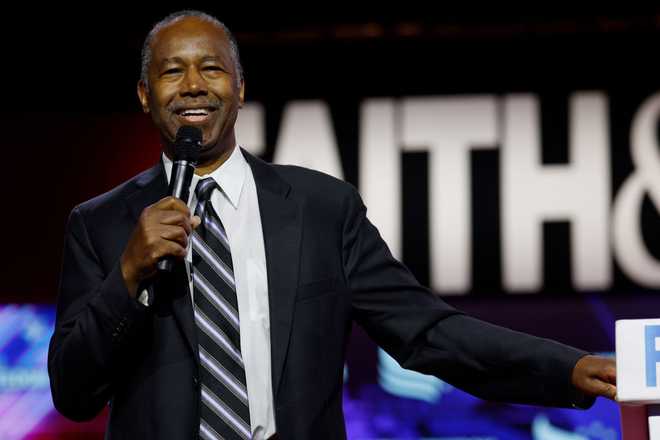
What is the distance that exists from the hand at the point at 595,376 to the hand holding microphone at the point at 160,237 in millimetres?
602

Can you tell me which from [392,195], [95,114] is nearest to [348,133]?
[392,195]

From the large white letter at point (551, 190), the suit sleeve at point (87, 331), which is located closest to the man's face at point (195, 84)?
the suit sleeve at point (87, 331)

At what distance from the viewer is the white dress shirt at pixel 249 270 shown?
5.31 ft

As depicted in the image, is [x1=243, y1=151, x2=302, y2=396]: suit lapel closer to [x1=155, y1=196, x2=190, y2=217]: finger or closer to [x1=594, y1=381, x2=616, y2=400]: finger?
[x1=155, y1=196, x2=190, y2=217]: finger

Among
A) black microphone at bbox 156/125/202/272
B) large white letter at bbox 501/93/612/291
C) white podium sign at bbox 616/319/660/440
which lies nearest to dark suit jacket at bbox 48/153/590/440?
black microphone at bbox 156/125/202/272

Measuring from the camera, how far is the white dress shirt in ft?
5.31

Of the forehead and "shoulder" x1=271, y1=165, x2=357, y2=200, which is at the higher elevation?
the forehead

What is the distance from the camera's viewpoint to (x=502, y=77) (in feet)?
13.0

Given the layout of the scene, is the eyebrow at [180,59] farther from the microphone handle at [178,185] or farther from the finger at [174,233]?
the finger at [174,233]

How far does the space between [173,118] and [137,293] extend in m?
0.35

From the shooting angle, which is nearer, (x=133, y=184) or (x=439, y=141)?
(x=133, y=184)

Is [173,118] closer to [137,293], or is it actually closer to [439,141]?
[137,293]

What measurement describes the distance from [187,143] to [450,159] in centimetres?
247

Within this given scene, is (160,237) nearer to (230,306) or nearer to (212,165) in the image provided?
(230,306)
